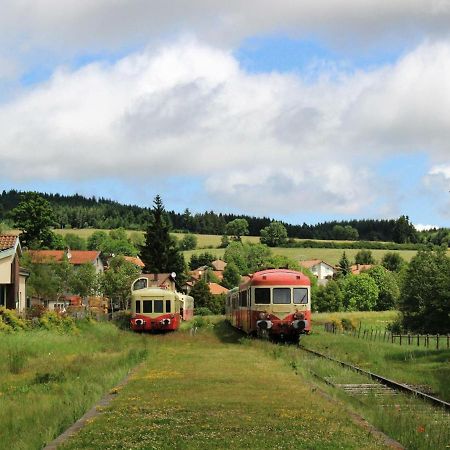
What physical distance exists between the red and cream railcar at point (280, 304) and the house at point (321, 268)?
12995 cm

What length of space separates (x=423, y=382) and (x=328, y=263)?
153 metres

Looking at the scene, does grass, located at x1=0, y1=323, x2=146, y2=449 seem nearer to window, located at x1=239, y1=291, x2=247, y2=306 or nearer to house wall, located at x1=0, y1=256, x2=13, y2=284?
window, located at x1=239, y1=291, x2=247, y2=306

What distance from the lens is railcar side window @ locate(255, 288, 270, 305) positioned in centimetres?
3347

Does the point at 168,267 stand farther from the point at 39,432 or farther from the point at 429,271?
the point at 39,432

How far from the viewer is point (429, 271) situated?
77.8 metres

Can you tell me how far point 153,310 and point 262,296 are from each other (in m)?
11.9

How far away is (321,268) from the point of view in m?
170

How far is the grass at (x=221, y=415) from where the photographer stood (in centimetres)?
977

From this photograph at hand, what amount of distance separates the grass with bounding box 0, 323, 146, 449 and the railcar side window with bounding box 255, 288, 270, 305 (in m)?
5.30

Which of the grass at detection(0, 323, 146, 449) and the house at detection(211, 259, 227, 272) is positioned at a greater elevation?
the house at detection(211, 259, 227, 272)

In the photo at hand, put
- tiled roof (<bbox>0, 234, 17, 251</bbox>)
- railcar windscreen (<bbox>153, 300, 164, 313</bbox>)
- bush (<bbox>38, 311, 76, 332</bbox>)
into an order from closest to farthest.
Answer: bush (<bbox>38, 311, 76, 332</bbox>) < tiled roof (<bbox>0, 234, 17, 251</bbox>) < railcar windscreen (<bbox>153, 300, 164, 313</bbox>)

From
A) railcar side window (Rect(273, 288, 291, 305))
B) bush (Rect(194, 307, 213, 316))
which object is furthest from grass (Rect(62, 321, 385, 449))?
bush (Rect(194, 307, 213, 316))

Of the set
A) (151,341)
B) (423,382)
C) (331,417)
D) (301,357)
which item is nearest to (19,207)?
(151,341)

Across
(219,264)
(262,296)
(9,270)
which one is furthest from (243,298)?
(219,264)
